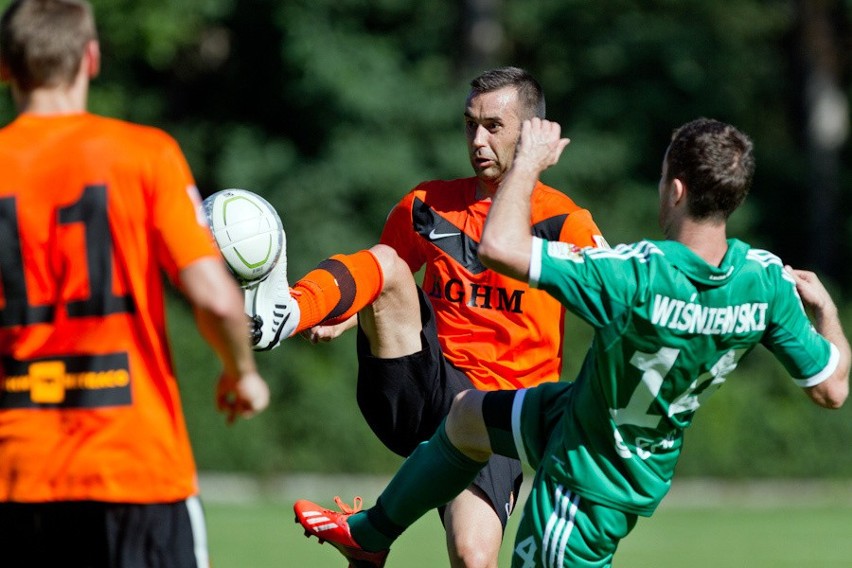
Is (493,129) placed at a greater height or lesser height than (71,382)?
greater

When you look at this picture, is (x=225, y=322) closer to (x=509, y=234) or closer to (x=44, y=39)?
(x=44, y=39)

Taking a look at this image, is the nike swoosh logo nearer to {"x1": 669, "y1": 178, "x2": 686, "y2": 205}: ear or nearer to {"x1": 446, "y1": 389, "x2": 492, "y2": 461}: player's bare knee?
{"x1": 446, "y1": 389, "x2": 492, "y2": 461}: player's bare knee

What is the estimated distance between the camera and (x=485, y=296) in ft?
19.8

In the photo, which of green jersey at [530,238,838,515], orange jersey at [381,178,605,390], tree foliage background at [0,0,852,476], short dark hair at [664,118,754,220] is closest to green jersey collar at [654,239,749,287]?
green jersey at [530,238,838,515]

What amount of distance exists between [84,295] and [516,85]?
271cm

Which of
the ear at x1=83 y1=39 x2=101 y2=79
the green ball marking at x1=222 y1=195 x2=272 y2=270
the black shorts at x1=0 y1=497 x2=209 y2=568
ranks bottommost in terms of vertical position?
the black shorts at x1=0 y1=497 x2=209 y2=568

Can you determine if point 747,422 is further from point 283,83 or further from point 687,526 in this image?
point 283,83

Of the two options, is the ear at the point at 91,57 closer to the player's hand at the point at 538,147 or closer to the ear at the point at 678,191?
the player's hand at the point at 538,147

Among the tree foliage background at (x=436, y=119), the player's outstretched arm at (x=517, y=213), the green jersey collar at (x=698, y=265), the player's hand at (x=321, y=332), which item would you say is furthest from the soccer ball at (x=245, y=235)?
the tree foliage background at (x=436, y=119)

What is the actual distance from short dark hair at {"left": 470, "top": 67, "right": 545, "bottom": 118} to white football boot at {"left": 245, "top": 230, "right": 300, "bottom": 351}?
118cm

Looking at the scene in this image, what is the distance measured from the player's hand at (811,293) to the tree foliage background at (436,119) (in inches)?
548

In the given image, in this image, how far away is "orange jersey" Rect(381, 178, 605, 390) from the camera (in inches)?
237

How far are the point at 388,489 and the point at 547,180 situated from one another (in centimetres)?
1687

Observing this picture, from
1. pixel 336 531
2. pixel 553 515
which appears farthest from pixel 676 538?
pixel 553 515
